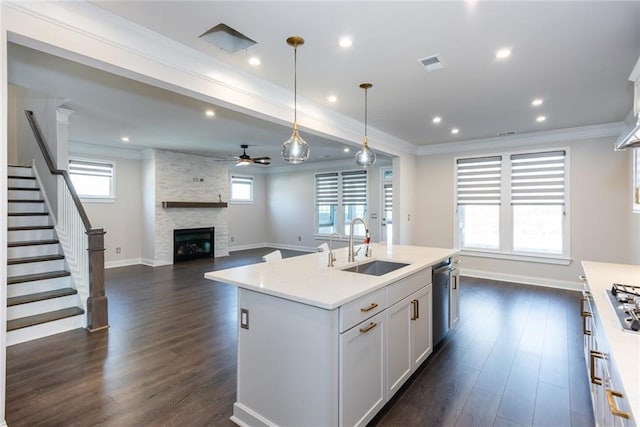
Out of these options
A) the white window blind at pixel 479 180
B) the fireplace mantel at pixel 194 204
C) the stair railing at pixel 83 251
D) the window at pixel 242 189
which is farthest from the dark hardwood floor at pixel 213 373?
the window at pixel 242 189

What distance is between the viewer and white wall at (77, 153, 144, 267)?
23.4ft

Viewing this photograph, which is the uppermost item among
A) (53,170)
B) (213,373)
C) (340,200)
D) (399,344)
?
(53,170)

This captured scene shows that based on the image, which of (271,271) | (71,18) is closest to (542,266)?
(271,271)

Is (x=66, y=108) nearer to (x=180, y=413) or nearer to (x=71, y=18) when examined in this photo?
(x=71, y=18)

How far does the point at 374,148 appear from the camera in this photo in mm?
5535

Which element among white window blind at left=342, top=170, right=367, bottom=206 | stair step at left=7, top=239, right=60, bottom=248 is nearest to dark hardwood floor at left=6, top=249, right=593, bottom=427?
stair step at left=7, top=239, right=60, bottom=248

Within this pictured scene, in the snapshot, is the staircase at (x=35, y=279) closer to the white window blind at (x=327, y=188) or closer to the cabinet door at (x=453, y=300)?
the cabinet door at (x=453, y=300)

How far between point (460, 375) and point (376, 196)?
6089 millimetres

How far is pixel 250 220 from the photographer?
33.7ft

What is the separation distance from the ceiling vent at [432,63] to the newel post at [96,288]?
383 centimetres

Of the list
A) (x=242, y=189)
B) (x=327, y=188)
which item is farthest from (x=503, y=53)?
(x=242, y=189)

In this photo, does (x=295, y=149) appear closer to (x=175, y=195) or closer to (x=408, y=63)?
(x=408, y=63)

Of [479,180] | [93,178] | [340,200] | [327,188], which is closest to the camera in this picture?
[479,180]

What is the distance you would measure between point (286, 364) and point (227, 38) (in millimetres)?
2416
